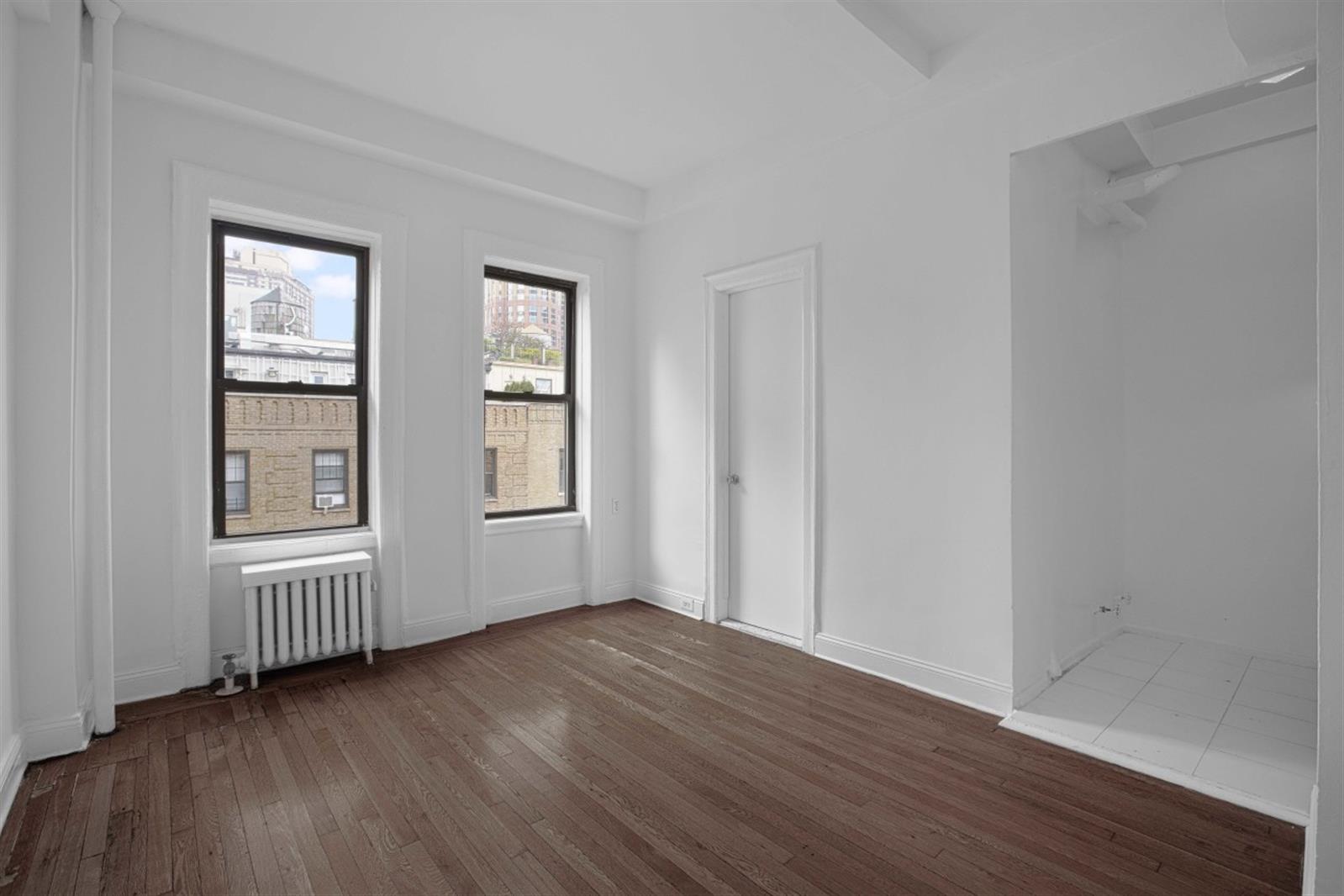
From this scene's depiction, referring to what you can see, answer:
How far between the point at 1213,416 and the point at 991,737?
278 cm

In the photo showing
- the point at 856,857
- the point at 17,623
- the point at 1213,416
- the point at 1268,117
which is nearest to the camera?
the point at 856,857

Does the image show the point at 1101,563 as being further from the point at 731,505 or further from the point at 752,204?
the point at 752,204

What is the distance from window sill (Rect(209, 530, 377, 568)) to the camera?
342 centimetres

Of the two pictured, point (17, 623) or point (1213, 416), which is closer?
point (17, 623)

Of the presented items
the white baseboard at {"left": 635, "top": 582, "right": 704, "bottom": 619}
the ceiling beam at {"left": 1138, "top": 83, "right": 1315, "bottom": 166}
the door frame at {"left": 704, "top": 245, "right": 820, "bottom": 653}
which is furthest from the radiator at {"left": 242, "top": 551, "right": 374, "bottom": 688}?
the ceiling beam at {"left": 1138, "top": 83, "right": 1315, "bottom": 166}

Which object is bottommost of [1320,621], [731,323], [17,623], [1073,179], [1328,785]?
[1328,785]

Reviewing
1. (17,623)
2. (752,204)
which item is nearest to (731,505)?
(752,204)

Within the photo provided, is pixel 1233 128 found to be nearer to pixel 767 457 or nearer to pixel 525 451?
pixel 767 457

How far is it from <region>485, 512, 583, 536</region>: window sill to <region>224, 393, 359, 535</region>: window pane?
883mm

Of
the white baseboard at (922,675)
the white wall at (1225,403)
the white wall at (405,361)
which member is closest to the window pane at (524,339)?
the white wall at (405,361)

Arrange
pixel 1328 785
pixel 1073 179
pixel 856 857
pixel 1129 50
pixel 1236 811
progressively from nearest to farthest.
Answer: pixel 1328 785 → pixel 856 857 → pixel 1236 811 → pixel 1129 50 → pixel 1073 179

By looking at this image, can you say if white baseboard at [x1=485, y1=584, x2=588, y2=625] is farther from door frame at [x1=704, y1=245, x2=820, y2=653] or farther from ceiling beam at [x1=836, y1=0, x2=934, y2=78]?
ceiling beam at [x1=836, y1=0, x2=934, y2=78]

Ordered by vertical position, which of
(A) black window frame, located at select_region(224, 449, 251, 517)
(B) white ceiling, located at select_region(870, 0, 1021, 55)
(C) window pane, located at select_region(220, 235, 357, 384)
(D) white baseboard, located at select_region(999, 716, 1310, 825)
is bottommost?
(D) white baseboard, located at select_region(999, 716, 1310, 825)

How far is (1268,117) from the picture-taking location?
11.3 feet
